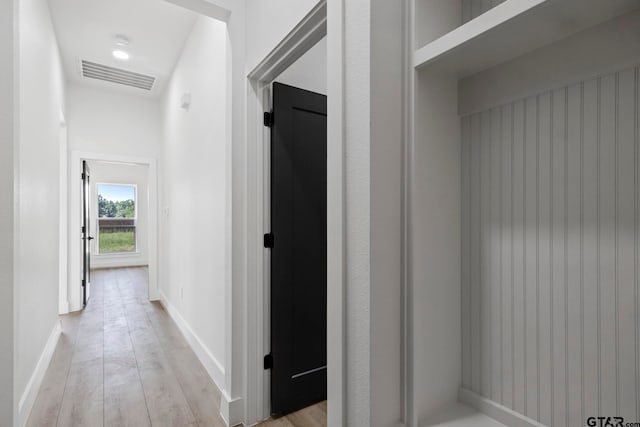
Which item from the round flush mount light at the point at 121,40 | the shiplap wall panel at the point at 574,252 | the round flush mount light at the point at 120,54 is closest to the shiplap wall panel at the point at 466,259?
the shiplap wall panel at the point at 574,252

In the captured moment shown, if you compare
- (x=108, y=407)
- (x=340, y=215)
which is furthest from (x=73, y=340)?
(x=340, y=215)

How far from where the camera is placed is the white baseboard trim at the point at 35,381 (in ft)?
5.97

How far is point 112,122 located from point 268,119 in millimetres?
3714

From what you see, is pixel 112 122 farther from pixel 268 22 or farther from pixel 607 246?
pixel 607 246

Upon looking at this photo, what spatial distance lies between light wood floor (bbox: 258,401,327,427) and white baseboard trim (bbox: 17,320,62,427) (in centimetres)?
129

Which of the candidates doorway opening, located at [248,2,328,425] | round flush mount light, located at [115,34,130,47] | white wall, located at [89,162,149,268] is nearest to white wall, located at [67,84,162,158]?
round flush mount light, located at [115,34,130,47]

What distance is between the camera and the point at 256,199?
182 centimetres

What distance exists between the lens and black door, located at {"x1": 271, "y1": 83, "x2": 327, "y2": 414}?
1863mm

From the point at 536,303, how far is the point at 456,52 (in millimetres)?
681

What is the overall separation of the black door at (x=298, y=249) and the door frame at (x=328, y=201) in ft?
0.19

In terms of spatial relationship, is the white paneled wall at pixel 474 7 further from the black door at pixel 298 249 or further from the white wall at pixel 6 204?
the white wall at pixel 6 204

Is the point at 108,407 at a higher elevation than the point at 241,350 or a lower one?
lower

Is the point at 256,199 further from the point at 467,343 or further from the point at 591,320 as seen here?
the point at 591,320

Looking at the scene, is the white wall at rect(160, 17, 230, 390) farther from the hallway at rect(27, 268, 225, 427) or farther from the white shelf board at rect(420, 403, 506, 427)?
the white shelf board at rect(420, 403, 506, 427)
